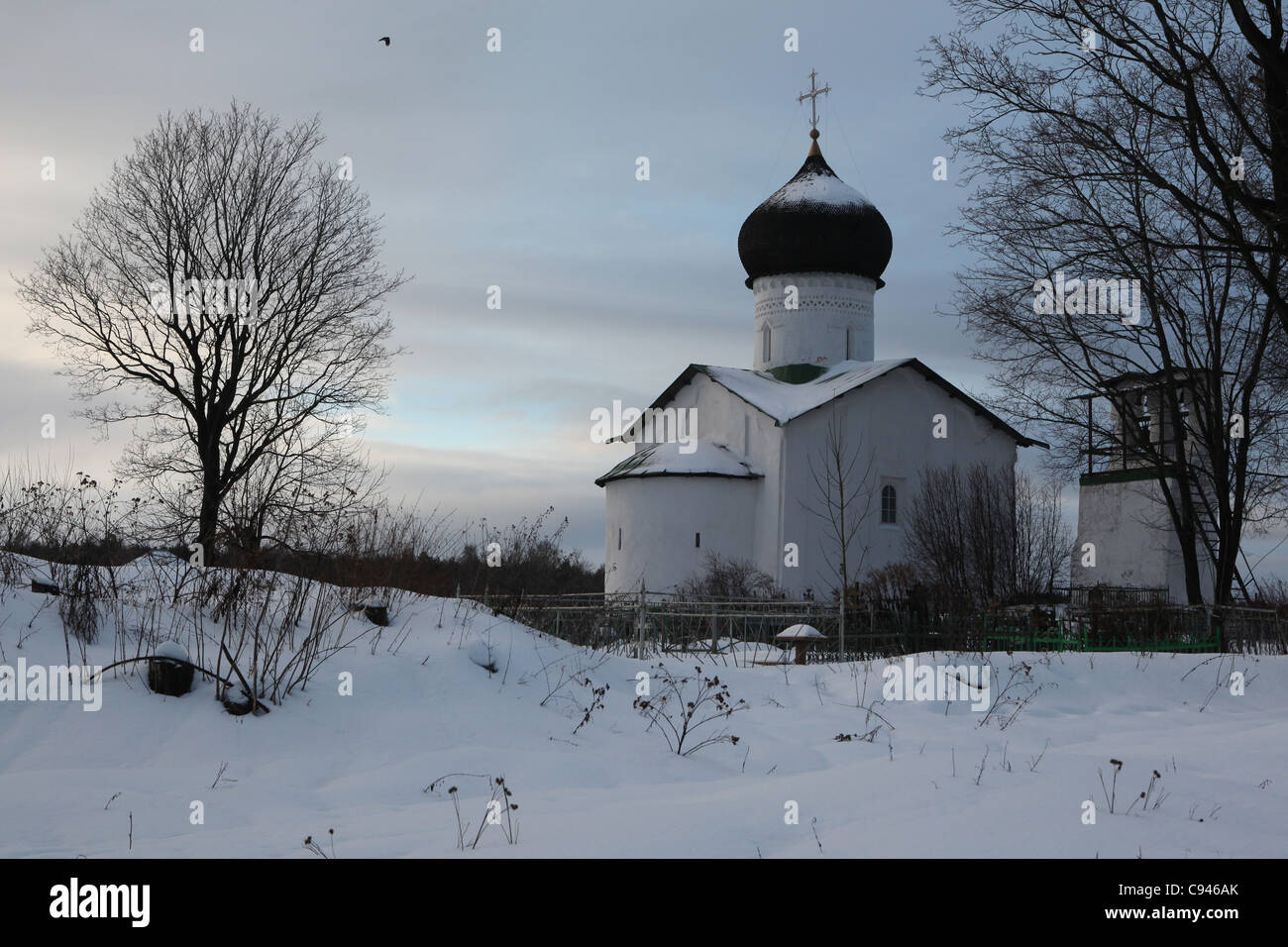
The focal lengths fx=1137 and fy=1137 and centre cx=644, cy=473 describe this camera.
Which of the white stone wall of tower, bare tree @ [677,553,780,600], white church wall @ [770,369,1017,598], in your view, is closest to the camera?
bare tree @ [677,553,780,600]

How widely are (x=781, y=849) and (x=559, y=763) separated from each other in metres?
2.35

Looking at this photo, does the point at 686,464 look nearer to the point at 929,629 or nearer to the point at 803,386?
the point at 803,386

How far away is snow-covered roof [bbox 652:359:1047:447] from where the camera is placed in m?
27.0

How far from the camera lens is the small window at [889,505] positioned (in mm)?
27719

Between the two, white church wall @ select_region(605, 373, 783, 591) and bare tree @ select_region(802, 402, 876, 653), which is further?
bare tree @ select_region(802, 402, 876, 653)

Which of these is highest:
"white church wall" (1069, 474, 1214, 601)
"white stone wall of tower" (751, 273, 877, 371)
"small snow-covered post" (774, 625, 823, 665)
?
"white stone wall of tower" (751, 273, 877, 371)

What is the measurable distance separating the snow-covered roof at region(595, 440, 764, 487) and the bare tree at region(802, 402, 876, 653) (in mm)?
1505

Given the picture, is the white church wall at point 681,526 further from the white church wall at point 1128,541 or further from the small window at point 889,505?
the white church wall at point 1128,541

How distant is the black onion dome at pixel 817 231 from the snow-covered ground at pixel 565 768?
20.6 m

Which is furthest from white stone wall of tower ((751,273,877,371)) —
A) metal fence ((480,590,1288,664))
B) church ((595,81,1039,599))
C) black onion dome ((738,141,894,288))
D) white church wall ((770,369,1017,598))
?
metal fence ((480,590,1288,664))

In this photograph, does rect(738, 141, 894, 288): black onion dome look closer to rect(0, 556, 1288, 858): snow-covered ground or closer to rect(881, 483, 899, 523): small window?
rect(881, 483, 899, 523): small window

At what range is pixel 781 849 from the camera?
4.54 metres
